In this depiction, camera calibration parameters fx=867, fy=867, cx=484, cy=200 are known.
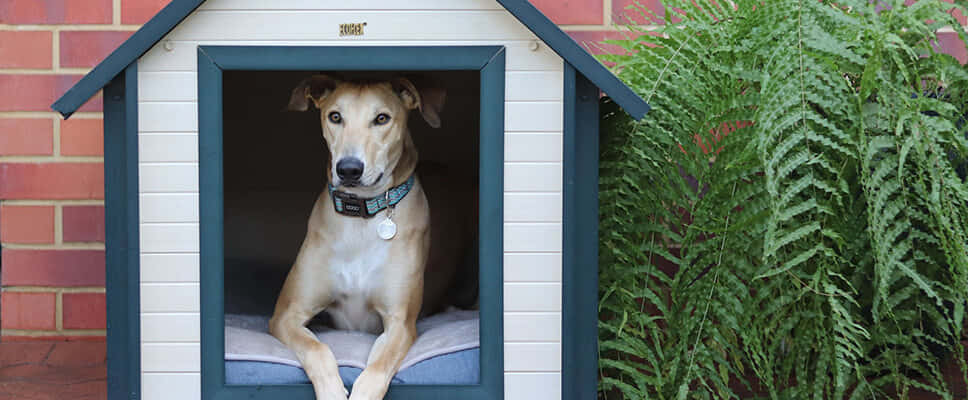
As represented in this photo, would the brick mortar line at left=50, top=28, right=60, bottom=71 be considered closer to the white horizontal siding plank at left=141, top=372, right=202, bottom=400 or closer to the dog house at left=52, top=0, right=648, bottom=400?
the dog house at left=52, top=0, right=648, bottom=400

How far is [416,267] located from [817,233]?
1076 millimetres

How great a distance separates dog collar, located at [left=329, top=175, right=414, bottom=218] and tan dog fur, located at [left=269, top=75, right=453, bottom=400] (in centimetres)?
2

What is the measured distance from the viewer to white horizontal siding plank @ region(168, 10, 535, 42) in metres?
2.05

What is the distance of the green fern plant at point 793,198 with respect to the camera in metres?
1.91

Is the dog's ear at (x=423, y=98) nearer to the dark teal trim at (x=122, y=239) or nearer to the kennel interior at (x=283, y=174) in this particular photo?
the kennel interior at (x=283, y=174)

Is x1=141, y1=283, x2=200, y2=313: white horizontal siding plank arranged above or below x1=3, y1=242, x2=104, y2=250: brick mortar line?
below

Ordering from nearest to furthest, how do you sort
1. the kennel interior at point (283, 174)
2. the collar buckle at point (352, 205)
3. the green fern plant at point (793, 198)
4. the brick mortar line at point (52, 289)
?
the green fern plant at point (793, 198) < the collar buckle at point (352, 205) < the kennel interior at point (283, 174) < the brick mortar line at point (52, 289)

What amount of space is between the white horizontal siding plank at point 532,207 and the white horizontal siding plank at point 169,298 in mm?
779

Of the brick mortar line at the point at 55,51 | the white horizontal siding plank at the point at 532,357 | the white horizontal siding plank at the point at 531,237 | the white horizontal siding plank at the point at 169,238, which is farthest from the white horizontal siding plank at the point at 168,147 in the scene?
the brick mortar line at the point at 55,51

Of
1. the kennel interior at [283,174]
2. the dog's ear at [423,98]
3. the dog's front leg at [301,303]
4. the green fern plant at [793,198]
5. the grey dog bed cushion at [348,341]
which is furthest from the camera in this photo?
the kennel interior at [283,174]

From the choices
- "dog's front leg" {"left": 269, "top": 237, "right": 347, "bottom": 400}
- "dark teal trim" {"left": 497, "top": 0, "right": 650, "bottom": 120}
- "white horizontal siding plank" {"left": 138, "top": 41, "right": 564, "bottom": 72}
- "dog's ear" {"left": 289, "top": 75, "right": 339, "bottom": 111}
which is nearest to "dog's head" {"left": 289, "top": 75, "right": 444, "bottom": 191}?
"dog's ear" {"left": 289, "top": 75, "right": 339, "bottom": 111}

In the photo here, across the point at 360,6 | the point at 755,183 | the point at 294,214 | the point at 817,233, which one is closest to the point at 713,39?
the point at 755,183

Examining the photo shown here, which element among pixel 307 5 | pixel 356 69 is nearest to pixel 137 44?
pixel 307 5

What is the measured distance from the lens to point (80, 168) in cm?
309
